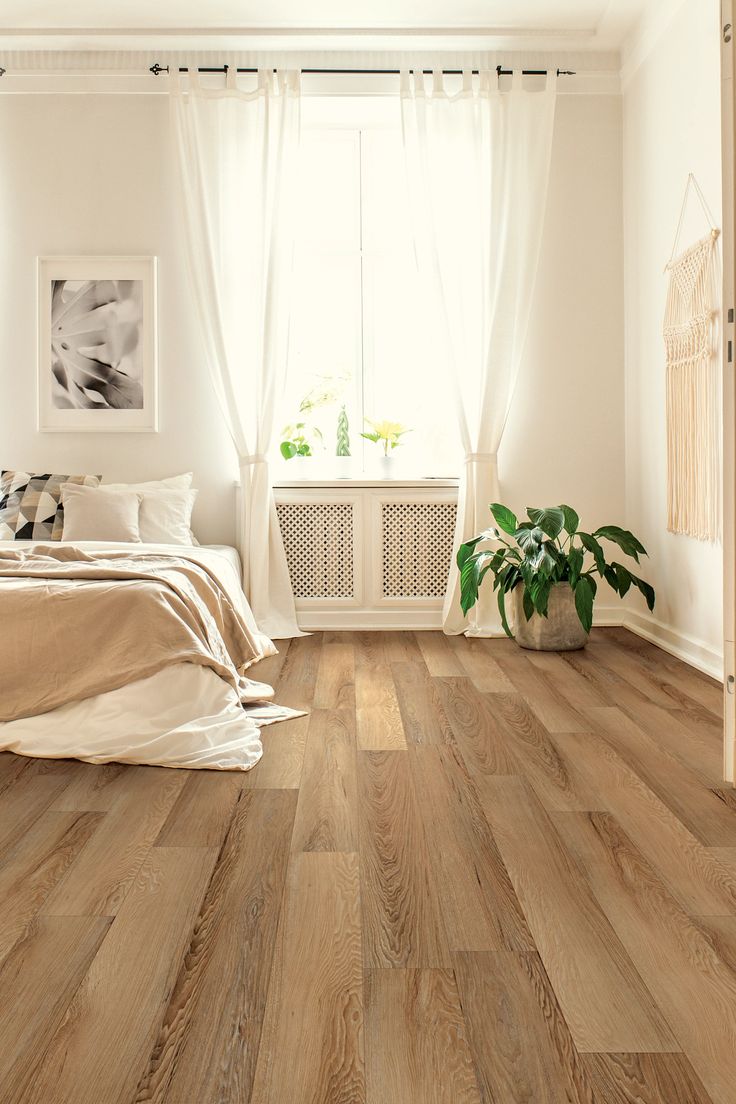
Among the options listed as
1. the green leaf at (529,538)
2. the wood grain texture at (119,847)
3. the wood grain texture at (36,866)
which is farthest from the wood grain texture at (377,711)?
the wood grain texture at (36,866)

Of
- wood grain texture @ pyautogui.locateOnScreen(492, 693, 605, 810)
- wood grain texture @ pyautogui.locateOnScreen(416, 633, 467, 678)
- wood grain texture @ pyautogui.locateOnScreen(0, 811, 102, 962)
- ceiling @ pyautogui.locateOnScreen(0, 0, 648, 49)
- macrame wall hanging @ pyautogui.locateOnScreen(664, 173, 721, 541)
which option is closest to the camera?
wood grain texture @ pyautogui.locateOnScreen(0, 811, 102, 962)

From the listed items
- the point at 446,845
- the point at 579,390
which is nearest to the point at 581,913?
the point at 446,845

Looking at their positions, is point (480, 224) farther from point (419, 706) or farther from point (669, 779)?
point (669, 779)

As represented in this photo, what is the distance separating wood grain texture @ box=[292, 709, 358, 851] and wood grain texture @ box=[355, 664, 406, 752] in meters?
0.05

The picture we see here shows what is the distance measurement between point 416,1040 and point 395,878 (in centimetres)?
58

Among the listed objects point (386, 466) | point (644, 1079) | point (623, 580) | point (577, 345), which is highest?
point (577, 345)

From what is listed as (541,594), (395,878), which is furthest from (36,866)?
(541,594)

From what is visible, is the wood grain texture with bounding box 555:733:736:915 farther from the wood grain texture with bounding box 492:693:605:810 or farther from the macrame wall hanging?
the macrame wall hanging

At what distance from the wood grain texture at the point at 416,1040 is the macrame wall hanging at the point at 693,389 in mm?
2835

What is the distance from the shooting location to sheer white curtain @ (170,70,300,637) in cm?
498

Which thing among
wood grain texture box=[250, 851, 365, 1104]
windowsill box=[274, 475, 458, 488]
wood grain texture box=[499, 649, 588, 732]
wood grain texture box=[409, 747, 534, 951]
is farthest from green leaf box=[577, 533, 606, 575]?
wood grain texture box=[250, 851, 365, 1104]

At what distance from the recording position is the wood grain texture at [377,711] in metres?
3.00

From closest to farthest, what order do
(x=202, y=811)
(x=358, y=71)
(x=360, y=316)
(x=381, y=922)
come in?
(x=381, y=922)
(x=202, y=811)
(x=358, y=71)
(x=360, y=316)

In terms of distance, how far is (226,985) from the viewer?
1.52m
